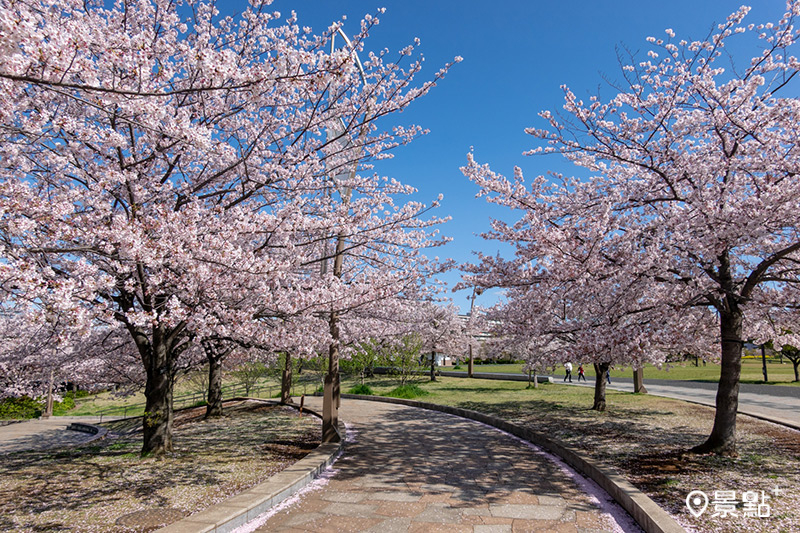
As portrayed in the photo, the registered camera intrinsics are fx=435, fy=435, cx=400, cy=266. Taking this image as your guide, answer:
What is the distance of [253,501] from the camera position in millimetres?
5199

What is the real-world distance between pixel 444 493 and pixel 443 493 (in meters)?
0.01

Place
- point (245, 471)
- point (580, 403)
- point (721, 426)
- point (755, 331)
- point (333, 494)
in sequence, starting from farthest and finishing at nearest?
point (580, 403), point (755, 331), point (721, 426), point (245, 471), point (333, 494)

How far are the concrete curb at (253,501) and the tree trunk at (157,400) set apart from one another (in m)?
2.83

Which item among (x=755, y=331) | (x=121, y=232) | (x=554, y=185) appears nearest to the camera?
(x=121, y=232)

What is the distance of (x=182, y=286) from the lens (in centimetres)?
619

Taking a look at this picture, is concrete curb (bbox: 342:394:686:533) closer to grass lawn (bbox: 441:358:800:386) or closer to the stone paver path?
the stone paver path

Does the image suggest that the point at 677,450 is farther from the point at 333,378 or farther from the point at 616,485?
the point at 333,378

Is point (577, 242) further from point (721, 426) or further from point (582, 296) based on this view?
point (721, 426)

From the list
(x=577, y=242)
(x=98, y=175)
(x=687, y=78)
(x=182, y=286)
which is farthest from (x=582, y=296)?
(x=98, y=175)

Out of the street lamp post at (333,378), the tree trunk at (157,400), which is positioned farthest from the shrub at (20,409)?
the street lamp post at (333,378)

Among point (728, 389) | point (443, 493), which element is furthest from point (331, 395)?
point (728, 389)

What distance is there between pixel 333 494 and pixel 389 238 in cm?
628

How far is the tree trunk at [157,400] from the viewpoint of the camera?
7914 mm

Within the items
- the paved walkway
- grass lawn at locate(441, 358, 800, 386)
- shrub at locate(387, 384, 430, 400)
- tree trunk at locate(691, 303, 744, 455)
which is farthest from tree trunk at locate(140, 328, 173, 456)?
grass lawn at locate(441, 358, 800, 386)
